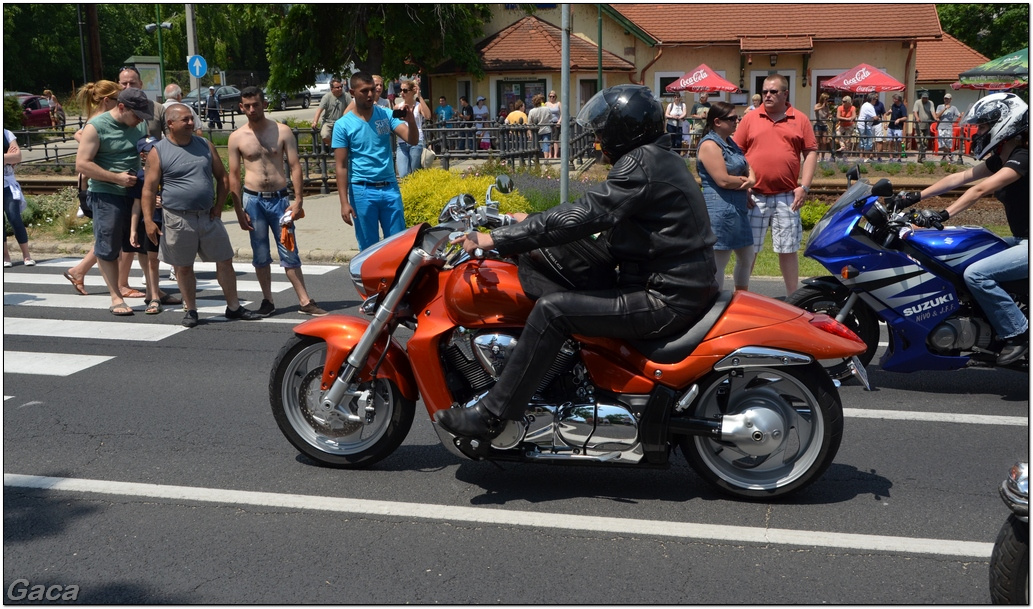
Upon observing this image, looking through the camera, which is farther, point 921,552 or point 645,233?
point 645,233

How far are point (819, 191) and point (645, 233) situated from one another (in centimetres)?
1508

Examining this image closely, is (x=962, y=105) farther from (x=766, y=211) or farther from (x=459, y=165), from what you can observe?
(x=766, y=211)

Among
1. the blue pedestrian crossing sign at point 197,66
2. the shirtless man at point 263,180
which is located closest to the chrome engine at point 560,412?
the shirtless man at point 263,180

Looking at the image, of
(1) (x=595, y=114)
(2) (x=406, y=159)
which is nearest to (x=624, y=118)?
(1) (x=595, y=114)

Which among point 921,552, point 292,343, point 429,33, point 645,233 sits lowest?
point 921,552

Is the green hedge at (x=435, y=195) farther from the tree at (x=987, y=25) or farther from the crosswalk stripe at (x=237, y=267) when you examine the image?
the tree at (x=987, y=25)

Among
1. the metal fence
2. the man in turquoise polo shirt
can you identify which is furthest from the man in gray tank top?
the metal fence

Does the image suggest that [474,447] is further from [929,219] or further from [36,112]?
[36,112]

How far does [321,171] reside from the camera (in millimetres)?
18312

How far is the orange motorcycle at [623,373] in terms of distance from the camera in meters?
4.52

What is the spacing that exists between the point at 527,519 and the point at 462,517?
0.95 ft

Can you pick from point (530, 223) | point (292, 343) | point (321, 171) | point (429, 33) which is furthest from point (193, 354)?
point (429, 33)

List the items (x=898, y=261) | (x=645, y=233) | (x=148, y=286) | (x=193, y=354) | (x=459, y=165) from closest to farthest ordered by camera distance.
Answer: (x=645, y=233), (x=898, y=261), (x=193, y=354), (x=148, y=286), (x=459, y=165)

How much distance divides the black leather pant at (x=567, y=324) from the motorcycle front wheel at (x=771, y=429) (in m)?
0.41
